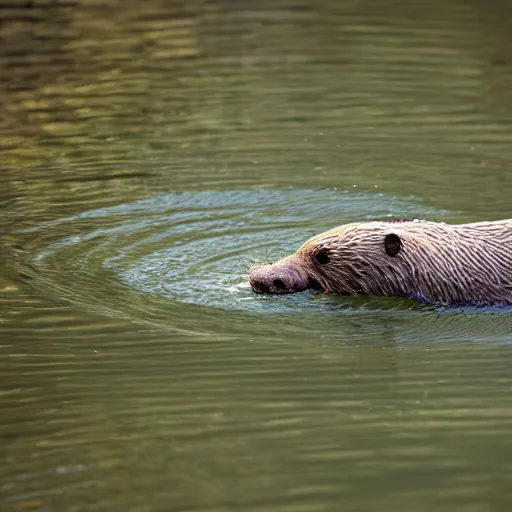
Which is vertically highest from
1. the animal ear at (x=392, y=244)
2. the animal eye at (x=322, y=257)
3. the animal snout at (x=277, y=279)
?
the animal ear at (x=392, y=244)

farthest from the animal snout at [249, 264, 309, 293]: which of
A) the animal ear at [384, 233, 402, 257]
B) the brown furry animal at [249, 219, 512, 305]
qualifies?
the animal ear at [384, 233, 402, 257]

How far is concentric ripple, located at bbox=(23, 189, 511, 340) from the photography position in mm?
9781

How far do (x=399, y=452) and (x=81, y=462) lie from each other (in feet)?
5.54

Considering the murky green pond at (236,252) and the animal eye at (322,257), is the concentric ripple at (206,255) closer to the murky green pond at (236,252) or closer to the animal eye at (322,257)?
the murky green pond at (236,252)

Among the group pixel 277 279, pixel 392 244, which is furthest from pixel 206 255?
pixel 392 244

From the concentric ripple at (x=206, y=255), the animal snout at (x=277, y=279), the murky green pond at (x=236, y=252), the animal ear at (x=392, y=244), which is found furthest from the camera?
the animal snout at (x=277, y=279)

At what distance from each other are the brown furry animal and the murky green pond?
158 millimetres

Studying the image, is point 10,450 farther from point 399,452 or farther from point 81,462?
point 399,452

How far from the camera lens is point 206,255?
11289 millimetres

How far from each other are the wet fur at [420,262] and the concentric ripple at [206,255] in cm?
14

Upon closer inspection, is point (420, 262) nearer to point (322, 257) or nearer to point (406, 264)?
point (406, 264)

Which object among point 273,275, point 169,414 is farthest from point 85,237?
point 169,414

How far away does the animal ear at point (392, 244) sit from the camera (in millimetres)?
9891

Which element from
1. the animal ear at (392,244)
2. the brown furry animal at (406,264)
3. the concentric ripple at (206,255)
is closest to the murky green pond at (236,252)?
the concentric ripple at (206,255)
